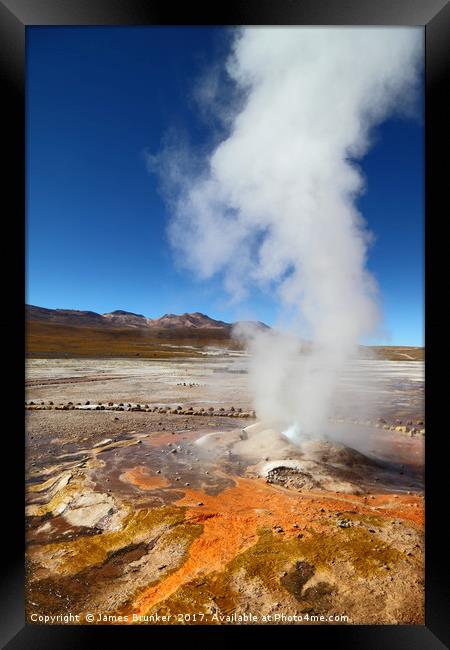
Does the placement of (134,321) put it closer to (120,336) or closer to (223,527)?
(120,336)

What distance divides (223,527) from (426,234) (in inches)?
149

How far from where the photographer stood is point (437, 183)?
7.57 feet

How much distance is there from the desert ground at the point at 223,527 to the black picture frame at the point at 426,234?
0.50 ft

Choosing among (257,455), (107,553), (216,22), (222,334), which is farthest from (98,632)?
(222,334)

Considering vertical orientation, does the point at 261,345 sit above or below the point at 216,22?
below

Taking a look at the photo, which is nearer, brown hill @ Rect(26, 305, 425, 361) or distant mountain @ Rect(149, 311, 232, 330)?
brown hill @ Rect(26, 305, 425, 361)

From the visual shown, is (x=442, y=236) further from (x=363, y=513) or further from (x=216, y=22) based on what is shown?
(x=363, y=513)

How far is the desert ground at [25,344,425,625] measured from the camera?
8.06 ft

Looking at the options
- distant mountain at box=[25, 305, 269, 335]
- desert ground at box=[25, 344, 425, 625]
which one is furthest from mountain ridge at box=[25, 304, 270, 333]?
desert ground at box=[25, 344, 425, 625]

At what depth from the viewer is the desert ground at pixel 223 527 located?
2457 millimetres

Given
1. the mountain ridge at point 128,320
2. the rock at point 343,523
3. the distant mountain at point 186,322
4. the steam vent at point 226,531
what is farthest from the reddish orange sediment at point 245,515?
the distant mountain at point 186,322

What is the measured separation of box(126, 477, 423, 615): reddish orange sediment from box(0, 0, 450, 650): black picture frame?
0.38m

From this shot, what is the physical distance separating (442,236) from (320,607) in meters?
3.57

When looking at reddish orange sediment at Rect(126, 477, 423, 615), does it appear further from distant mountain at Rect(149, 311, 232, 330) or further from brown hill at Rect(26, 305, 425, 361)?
distant mountain at Rect(149, 311, 232, 330)
